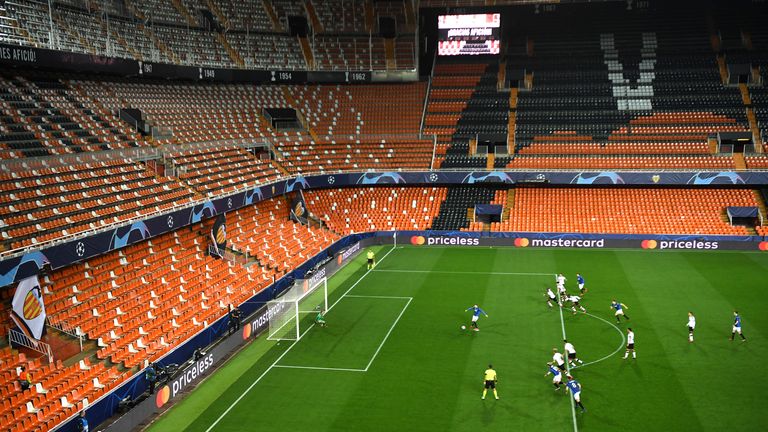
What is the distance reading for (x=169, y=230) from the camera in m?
30.0

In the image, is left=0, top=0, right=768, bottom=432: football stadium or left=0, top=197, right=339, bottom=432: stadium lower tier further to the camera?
left=0, top=0, right=768, bottom=432: football stadium

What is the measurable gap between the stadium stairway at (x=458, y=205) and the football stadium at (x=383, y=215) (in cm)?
18

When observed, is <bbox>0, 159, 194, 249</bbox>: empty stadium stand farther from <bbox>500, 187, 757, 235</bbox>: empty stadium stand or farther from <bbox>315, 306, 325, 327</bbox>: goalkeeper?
<bbox>500, 187, 757, 235</bbox>: empty stadium stand

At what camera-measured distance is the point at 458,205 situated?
48.7m

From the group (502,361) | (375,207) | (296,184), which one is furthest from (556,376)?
Answer: (375,207)

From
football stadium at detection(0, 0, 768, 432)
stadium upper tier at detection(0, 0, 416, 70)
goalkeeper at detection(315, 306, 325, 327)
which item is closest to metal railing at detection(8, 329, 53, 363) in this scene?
football stadium at detection(0, 0, 768, 432)

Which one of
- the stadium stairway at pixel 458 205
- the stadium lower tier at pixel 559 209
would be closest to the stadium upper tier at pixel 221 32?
the stadium lower tier at pixel 559 209

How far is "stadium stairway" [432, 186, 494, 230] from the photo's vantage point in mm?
47125

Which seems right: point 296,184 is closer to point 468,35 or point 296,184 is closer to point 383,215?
point 383,215

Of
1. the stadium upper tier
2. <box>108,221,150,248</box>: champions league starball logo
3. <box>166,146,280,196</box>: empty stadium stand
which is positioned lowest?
<box>108,221,150,248</box>: champions league starball logo

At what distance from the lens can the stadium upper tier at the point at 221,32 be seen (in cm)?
3678

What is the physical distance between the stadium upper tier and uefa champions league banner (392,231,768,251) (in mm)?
18437

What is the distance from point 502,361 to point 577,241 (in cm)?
2258

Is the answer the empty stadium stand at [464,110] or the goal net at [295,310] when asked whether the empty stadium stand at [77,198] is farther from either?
the empty stadium stand at [464,110]
